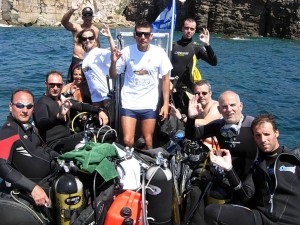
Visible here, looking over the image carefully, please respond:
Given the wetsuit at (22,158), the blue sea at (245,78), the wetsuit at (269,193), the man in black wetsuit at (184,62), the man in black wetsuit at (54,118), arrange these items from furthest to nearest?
the blue sea at (245,78) → the man in black wetsuit at (184,62) → the man in black wetsuit at (54,118) → the wetsuit at (22,158) → the wetsuit at (269,193)

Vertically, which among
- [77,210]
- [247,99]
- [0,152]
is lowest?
[247,99]

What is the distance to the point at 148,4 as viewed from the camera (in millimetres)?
62781

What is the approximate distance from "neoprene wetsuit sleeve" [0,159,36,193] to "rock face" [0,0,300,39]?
44.1 m

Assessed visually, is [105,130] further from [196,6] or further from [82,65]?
[196,6]

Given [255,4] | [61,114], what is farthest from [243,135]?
[255,4]

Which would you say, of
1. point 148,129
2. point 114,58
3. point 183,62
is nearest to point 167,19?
point 183,62

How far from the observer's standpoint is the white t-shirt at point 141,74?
206 inches

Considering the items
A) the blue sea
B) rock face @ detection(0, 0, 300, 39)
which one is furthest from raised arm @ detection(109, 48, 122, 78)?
rock face @ detection(0, 0, 300, 39)

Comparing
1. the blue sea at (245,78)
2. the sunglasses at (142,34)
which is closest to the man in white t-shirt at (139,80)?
the sunglasses at (142,34)

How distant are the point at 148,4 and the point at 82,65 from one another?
5917 cm

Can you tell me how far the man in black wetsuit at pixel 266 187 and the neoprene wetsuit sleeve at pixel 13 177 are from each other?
168 centimetres

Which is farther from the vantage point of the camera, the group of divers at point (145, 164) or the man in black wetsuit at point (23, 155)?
the man in black wetsuit at point (23, 155)

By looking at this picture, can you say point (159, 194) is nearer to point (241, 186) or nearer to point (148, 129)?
point (241, 186)

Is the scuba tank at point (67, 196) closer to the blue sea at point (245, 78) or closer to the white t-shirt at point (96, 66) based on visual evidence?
the white t-shirt at point (96, 66)
